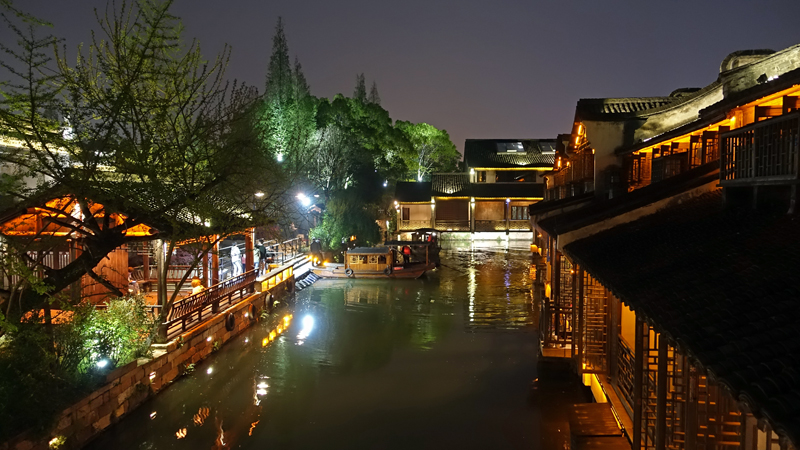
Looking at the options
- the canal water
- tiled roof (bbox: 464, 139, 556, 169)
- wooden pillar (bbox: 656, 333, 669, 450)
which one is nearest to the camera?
wooden pillar (bbox: 656, 333, 669, 450)

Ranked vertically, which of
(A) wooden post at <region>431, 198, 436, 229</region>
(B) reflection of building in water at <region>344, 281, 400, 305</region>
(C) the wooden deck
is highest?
(A) wooden post at <region>431, 198, 436, 229</region>

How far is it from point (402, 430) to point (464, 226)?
34777mm

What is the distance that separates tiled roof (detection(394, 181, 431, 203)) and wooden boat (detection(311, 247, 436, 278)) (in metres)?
15.5

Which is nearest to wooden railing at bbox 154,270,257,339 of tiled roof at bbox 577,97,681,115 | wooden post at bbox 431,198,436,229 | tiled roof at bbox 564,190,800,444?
tiled roof at bbox 564,190,800,444

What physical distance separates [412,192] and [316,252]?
49.7 ft

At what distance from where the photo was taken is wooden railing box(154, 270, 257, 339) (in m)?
12.9

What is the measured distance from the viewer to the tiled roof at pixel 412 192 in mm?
43125

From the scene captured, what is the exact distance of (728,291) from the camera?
4.45 m

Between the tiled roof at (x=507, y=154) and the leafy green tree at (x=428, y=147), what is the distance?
382 cm

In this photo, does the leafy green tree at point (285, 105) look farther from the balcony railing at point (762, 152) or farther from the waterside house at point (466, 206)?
the balcony railing at point (762, 152)

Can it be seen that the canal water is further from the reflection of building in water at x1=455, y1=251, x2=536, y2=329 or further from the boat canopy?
the boat canopy

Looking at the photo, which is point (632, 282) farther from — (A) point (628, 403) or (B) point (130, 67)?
(B) point (130, 67)

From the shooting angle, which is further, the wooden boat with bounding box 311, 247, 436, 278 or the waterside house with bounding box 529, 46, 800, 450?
the wooden boat with bounding box 311, 247, 436, 278

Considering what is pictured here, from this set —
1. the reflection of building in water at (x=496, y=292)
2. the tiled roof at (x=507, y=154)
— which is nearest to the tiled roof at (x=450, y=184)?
the tiled roof at (x=507, y=154)
